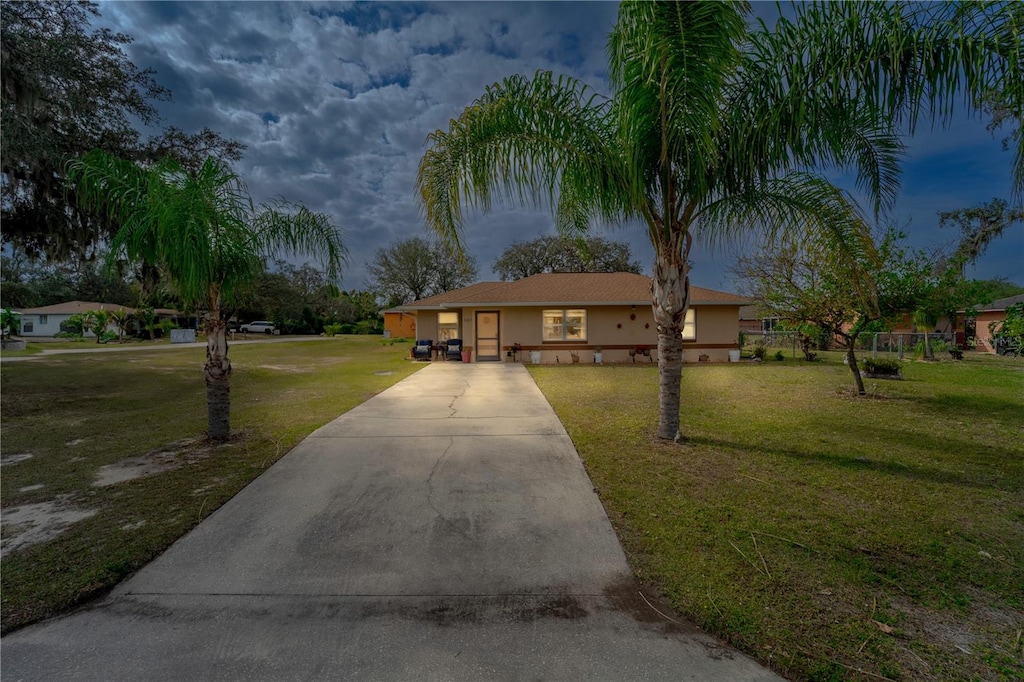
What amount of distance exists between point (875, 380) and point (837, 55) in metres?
11.1

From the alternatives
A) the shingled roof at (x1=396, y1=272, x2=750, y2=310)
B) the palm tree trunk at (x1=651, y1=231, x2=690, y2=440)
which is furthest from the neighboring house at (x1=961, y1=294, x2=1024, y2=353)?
the palm tree trunk at (x1=651, y1=231, x2=690, y2=440)

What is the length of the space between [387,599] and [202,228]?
4853 millimetres

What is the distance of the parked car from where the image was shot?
153ft

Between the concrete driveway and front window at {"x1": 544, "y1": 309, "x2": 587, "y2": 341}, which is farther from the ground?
front window at {"x1": 544, "y1": 309, "x2": 587, "y2": 341}

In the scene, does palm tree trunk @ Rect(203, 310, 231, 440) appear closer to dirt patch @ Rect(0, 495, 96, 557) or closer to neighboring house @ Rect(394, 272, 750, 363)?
dirt patch @ Rect(0, 495, 96, 557)

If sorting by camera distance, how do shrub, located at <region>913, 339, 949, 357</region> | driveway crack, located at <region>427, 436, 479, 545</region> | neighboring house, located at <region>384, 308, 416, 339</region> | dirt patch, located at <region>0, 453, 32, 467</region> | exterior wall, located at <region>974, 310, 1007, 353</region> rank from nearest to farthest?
driveway crack, located at <region>427, 436, 479, 545</region>
dirt patch, located at <region>0, 453, 32, 467</region>
shrub, located at <region>913, 339, 949, 357</region>
exterior wall, located at <region>974, 310, 1007, 353</region>
neighboring house, located at <region>384, 308, 416, 339</region>

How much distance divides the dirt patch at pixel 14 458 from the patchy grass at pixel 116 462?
27 millimetres

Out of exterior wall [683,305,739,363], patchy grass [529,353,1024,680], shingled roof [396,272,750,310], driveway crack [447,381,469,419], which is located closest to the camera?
patchy grass [529,353,1024,680]

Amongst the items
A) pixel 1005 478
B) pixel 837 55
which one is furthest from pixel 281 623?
pixel 1005 478

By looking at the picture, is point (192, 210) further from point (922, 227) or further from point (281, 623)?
point (922, 227)

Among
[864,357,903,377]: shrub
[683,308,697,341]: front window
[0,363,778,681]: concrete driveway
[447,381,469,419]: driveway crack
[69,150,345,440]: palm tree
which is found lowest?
[0,363,778,681]: concrete driveway

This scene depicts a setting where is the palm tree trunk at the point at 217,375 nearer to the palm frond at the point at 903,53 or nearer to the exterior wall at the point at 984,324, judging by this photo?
the palm frond at the point at 903,53

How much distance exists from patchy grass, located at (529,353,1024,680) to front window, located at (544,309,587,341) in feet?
31.3

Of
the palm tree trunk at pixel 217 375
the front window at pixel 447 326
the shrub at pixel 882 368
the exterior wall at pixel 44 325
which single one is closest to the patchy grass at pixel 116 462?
the palm tree trunk at pixel 217 375
